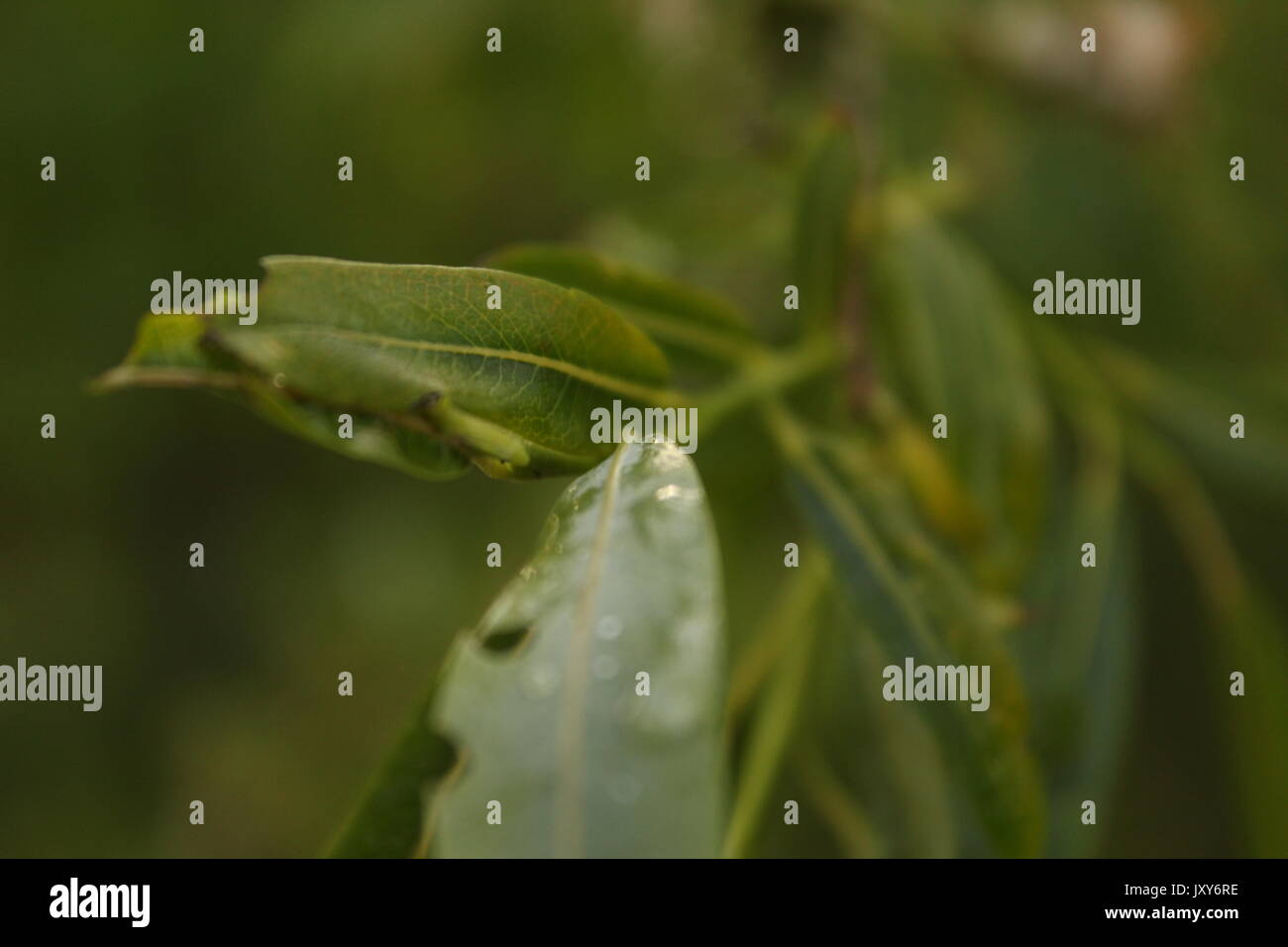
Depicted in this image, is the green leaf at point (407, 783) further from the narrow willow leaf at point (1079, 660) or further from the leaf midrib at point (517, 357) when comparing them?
the narrow willow leaf at point (1079, 660)

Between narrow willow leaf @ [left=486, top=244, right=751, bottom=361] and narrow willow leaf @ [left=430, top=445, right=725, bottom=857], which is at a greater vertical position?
narrow willow leaf @ [left=486, top=244, right=751, bottom=361]

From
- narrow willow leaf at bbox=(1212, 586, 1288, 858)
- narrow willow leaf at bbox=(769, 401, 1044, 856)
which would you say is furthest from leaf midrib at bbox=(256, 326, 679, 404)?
narrow willow leaf at bbox=(1212, 586, 1288, 858)

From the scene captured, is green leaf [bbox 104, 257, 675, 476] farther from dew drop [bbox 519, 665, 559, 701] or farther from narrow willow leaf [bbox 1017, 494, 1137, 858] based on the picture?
narrow willow leaf [bbox 1017, 494, 1137, 858]

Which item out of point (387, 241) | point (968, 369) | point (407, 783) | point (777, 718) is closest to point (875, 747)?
point (777, 718)

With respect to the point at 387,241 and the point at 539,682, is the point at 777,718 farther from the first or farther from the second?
the point at 387,241

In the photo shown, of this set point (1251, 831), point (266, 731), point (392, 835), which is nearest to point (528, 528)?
point (266, 731)

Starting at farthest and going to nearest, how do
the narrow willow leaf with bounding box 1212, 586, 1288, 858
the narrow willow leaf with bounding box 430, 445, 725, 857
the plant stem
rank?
the narrow willow leaf with bounding box 1212, 586, 1288, 858, the plant stem, the narrow willow leaf with bounding box 430, 445, 725, 857

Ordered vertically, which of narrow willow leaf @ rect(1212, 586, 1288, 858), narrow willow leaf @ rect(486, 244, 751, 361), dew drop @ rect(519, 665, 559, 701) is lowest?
narrow willow leaf @ rect(1212, 586, 1288, 858)

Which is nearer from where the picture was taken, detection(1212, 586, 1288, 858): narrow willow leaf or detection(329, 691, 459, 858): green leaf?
detection(329, 691, 459, 858): green leaf

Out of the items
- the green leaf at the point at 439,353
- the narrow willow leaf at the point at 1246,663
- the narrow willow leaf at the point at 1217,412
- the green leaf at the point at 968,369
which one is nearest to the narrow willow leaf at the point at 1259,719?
the narrow willow leaf at the point at 1246,663
